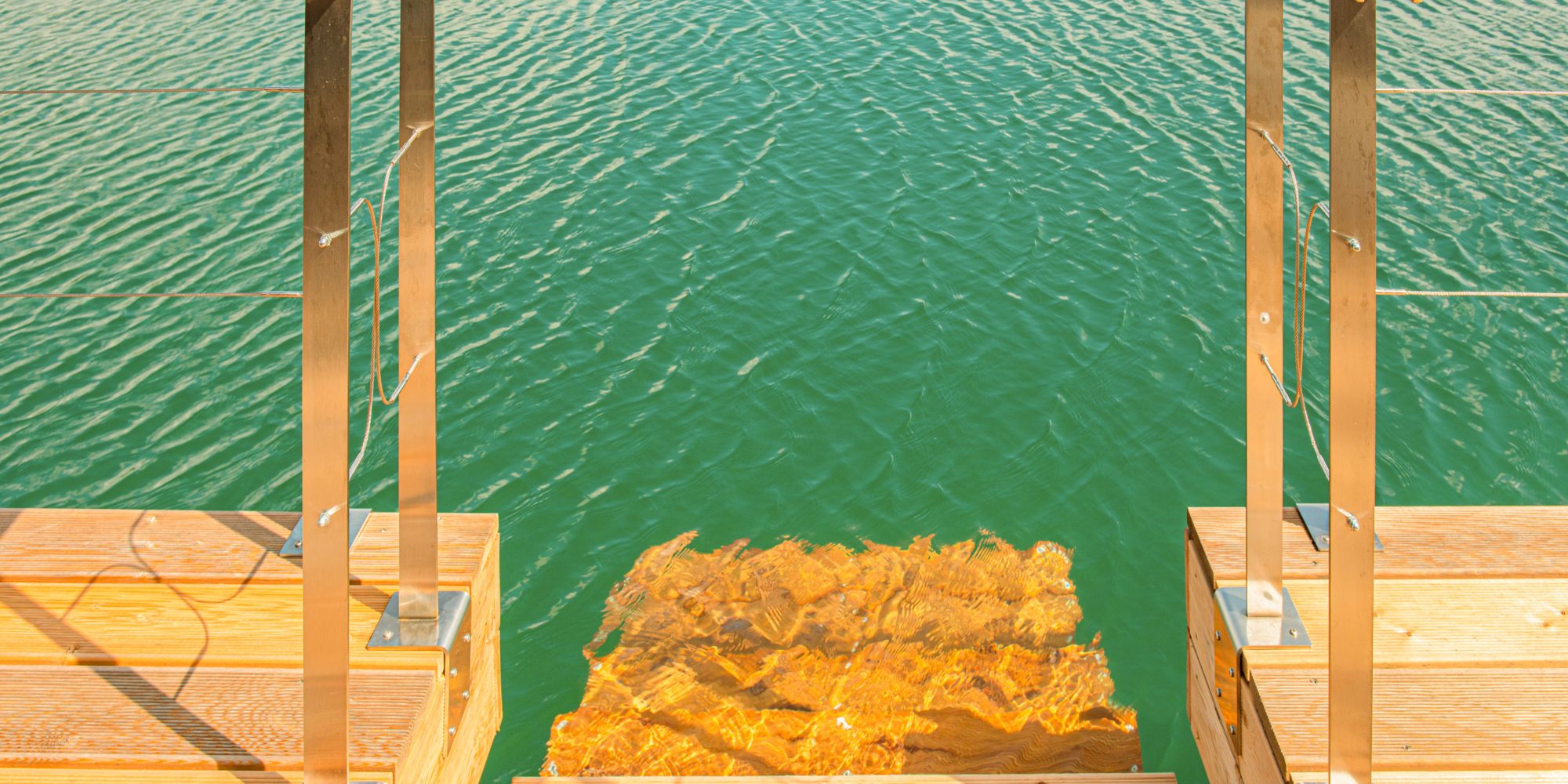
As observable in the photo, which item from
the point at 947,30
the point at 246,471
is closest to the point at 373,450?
the point at 246,471

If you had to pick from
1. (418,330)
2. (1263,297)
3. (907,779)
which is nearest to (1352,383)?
(1263,297)

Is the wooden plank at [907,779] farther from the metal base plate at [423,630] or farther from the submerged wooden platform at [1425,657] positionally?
the metal base plate at [423,630]

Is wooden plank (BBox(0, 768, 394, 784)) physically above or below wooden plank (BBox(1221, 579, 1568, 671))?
above

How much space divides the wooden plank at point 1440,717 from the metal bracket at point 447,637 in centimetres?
185

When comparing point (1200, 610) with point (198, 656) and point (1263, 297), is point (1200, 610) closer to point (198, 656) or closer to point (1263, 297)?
point (1263, 297)

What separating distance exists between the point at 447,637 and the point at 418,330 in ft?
2.39

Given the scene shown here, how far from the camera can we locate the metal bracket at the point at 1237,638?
2.95 metres

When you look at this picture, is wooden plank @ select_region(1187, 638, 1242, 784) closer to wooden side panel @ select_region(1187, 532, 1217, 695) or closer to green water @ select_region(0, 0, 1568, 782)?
wooden side panel @ select_region(1187, 532, 1217, 695)

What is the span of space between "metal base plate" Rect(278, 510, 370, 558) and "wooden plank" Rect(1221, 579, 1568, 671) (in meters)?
2.24

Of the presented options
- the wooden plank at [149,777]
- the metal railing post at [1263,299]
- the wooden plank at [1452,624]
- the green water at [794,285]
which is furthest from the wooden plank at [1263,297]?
the wooden plank at [149,777]

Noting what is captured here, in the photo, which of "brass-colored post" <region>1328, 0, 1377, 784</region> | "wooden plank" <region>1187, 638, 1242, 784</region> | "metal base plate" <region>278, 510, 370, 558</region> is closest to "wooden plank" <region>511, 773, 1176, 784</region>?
"wooden plank" <region>1187, 638, 1242, 784</region>

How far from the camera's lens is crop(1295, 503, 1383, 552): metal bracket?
10.7 ft

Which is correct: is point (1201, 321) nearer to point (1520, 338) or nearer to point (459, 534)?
point (1520, 338)

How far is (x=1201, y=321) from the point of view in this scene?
22.4 feet
